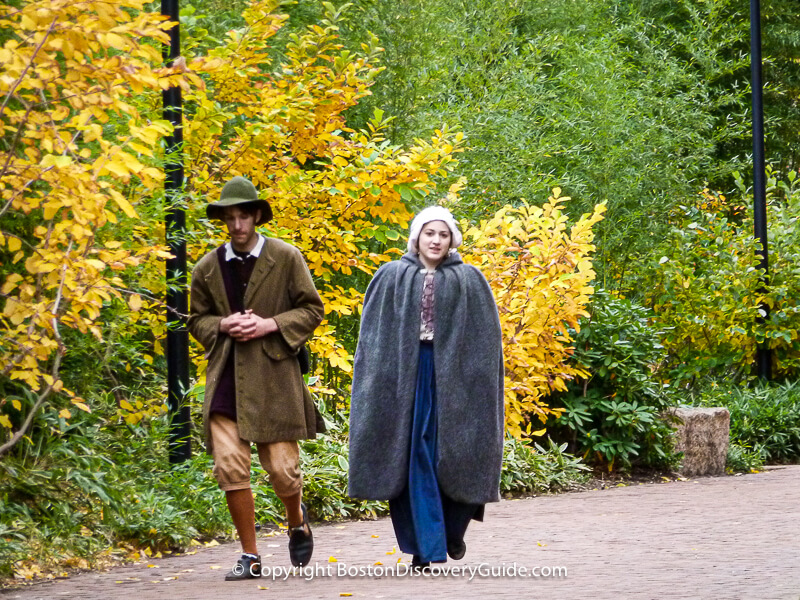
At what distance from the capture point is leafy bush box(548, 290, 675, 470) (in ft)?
37.4

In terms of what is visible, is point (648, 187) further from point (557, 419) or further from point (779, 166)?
point (779, 166)

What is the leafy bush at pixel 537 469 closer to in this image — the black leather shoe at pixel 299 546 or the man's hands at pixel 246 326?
the black leather shoe at pixel 299 546

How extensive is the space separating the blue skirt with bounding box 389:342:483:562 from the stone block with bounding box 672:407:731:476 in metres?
5.78

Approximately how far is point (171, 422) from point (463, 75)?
1030cm

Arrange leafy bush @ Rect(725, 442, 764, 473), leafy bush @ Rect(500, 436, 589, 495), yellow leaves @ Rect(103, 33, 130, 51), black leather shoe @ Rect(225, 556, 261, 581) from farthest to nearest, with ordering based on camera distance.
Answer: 1. leafy bush @ Rect(725, 442, 764, 473)
2. leafy bush @ Rect(500, 436, 589, 495)
3. black leather shoe @ Rect(225, 556, 261, 581)
4. yellow leaves @ Rect(103, 33, 130, 51)

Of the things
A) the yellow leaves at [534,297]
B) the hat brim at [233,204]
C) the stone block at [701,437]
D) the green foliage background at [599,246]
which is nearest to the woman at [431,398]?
the hat brim at [233,204]

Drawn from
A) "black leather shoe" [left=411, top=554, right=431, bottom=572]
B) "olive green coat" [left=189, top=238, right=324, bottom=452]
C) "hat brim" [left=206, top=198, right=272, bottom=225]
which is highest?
"hat brim" [left=206, top=198, right=272, bottom=225]

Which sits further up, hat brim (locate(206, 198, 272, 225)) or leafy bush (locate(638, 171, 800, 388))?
hat brim (locate(206, 198, 272, 225))

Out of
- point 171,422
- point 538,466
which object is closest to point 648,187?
point 538,466

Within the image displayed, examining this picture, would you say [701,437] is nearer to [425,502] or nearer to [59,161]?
[425,502]

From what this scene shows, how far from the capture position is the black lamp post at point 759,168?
1502 centimetres

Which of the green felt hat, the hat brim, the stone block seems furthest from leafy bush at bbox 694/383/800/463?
the green felt hat

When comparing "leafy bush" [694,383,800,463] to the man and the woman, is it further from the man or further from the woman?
the man

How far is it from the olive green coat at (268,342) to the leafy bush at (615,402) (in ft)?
17.0
